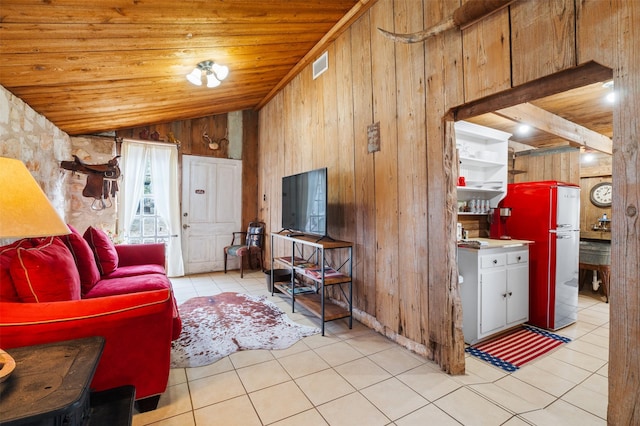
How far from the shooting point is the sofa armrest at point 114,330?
129 cm

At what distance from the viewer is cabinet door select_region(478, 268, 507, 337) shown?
261 cm

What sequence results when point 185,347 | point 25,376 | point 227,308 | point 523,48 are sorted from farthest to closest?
point 227,308, point 185,347, point 523,48, point 25,376

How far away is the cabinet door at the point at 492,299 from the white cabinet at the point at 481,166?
2.84 ft

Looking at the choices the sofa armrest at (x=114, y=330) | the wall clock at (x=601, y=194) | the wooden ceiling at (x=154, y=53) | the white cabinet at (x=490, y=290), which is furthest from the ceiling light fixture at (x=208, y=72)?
the wall clock at (x=601, y=194)

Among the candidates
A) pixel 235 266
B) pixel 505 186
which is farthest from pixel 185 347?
pixel 505 186

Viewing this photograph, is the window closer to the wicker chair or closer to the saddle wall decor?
the saddle wall decor

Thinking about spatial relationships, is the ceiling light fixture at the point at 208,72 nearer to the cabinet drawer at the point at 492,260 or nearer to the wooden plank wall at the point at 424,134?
the wooden plank wall at the point at 424,134

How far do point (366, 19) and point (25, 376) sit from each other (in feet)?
11.4

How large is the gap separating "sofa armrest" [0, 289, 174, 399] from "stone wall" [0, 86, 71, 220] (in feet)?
5.75

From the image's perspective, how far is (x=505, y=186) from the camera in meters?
3.42

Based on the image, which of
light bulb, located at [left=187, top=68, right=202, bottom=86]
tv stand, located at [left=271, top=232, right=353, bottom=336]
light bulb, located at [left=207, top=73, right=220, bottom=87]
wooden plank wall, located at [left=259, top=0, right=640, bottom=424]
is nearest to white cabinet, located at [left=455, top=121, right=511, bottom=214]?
wooden plank wall, located at [left=259, top=0, right=640, bottom=424]

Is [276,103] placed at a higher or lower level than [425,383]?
higher

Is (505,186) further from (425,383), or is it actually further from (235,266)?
(235,266)

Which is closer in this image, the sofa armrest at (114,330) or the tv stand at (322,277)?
the sofa armrest at (114,330)
